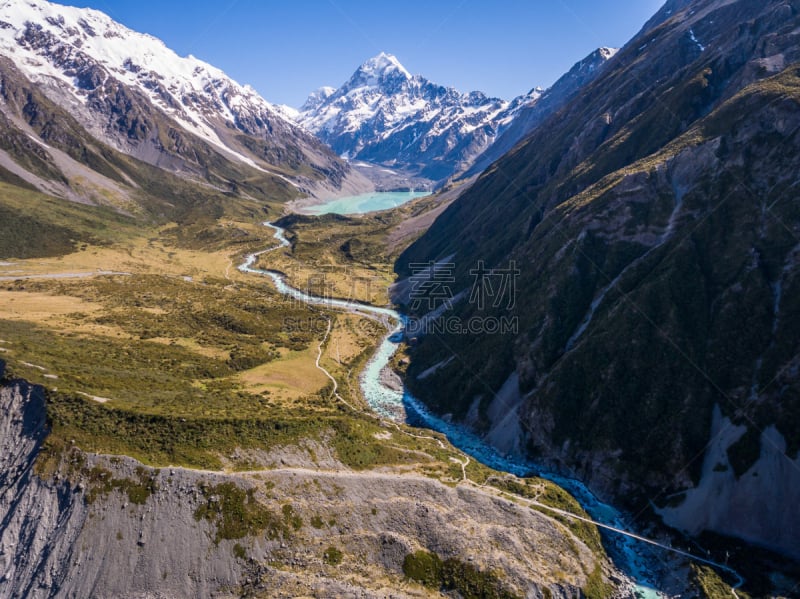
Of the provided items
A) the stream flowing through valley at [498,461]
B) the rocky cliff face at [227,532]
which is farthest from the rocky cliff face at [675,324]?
the rocky cliff face at [227,532]

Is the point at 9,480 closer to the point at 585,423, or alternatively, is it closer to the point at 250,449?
the point at 250,449

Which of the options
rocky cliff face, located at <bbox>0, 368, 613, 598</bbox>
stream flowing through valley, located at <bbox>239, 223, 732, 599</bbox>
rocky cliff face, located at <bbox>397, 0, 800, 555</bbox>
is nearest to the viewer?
rocky cliff face, located at <bbox>0, 368, 613, 598</bbox>

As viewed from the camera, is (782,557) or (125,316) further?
(125,316)

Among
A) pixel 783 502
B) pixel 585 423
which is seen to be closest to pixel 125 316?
pixel 585 423

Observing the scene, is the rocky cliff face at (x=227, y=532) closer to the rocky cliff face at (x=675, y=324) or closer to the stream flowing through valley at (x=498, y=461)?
the stream flowing through valley at (x=498, y=461)

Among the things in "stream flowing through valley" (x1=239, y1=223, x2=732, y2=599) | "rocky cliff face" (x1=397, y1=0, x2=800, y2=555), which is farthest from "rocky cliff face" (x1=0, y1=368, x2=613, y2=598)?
"rocky cliff face" (x1=397, y1=0, x2=800, y2=555)

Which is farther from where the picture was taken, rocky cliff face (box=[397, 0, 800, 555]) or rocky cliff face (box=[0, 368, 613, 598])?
rocky cliff face (box=[397, 0, 800, 555])

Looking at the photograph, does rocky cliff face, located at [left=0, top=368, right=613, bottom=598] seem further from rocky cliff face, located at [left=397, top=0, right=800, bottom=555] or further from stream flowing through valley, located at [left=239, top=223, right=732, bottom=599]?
rocky cliff face, located at [left=397, top=0, right=800, bottom=555]
